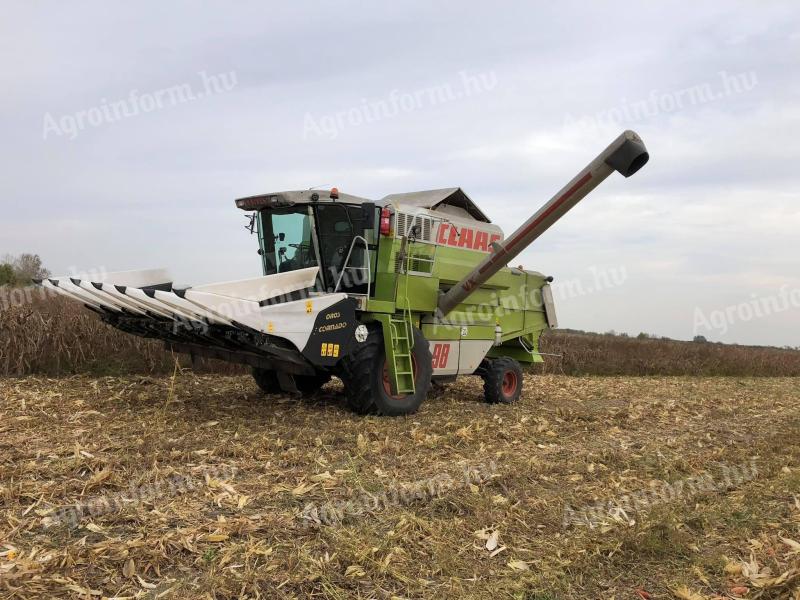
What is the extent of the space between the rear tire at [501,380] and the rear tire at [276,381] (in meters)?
2.53

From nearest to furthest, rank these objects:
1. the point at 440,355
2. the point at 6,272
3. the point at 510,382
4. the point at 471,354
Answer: the point at 440,355 → the point at 471,354 → the point at 510,382 → the point at 6,272

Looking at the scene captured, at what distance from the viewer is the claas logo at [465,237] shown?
873 centimetres

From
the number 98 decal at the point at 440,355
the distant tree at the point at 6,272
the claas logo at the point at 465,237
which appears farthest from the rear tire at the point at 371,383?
the distant tree at the point at 6,272

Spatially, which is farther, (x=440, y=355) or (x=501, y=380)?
(x=501, y=380)

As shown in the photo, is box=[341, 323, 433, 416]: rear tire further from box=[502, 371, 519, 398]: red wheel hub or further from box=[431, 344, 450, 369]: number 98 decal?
box=[502, 371, 519, 398]: red wheel hub

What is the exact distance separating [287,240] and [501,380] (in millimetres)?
4049

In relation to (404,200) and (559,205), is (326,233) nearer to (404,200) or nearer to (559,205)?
(404,200)

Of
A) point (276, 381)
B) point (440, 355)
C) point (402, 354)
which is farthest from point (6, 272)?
point (402, 354)

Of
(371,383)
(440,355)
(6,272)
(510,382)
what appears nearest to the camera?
(371,383)

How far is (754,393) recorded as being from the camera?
14078 mm

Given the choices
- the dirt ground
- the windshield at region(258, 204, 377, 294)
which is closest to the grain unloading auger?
the windshield at region(258, 204, 377, 294)

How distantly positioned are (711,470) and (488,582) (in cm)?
339

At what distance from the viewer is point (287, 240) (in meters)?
7.92

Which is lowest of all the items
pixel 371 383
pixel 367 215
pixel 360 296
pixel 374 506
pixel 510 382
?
pixel 374 506
